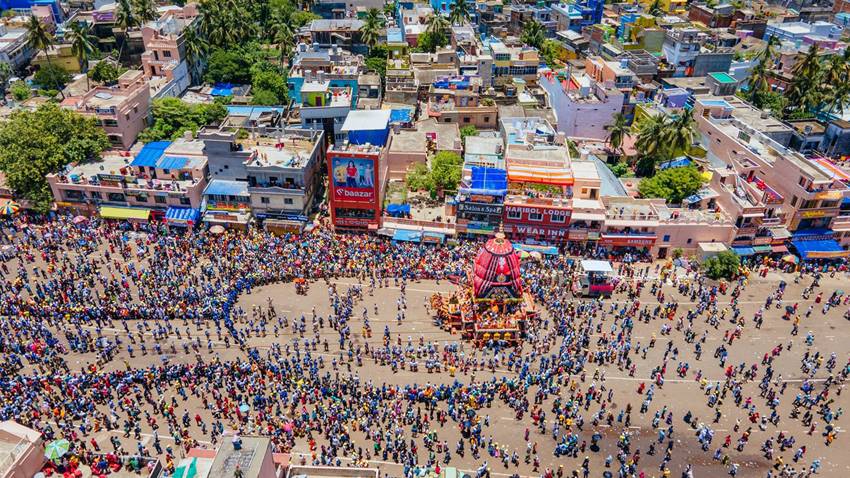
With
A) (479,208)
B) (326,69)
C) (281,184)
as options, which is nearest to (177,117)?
(326,69)

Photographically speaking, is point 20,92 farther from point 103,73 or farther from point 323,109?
point 323,109

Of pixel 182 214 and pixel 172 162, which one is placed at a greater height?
pixel 172 162

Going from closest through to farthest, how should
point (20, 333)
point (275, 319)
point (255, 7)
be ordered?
point (20, 333) < point (275, 319) < point (255, 7)

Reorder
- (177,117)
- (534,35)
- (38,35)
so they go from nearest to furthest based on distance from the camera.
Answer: (177,117), (38,35), (534,35)

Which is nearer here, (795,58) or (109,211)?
(109,211)

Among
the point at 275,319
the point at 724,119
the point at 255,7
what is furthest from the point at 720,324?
the point at 255,7

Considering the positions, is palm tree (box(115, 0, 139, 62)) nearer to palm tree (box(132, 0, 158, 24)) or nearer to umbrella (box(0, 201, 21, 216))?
palm tree (box(132, 0, 158, 24))

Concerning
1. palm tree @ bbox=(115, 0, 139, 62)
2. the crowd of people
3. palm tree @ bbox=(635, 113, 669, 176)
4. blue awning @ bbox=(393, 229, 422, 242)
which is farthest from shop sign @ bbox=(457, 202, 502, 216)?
palm tree @ bbox=(115, 0, 139, 62)

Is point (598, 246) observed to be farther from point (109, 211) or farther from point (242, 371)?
point (109, 211)
